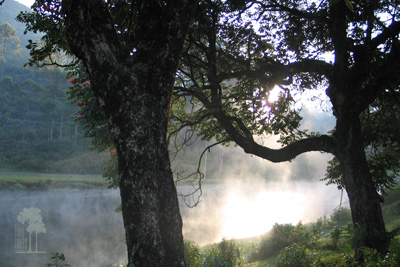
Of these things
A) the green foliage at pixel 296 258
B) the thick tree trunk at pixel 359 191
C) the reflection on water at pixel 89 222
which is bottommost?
the reflection on water at pixel 89 222

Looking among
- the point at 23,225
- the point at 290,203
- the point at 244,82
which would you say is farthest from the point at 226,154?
the point at 244,82

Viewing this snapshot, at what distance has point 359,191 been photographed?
5.86 m

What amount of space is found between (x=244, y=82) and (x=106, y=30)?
535 cm

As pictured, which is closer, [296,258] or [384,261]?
[384,261]

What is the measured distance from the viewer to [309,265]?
302 inches

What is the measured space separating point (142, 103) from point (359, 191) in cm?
464

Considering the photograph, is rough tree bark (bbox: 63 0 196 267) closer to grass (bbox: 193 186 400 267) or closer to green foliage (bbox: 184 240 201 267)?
grass (bbox: 193 186 400 267)

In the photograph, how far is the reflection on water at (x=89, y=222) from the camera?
19.1 meters

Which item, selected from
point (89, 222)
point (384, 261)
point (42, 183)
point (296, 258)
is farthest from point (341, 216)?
point (42, 183)

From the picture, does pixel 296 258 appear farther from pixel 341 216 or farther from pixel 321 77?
pixel 341 216

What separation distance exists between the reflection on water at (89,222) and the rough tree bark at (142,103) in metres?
15.8

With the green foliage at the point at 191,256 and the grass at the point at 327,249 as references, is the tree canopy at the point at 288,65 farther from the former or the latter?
the green foliage at the point at 191,256

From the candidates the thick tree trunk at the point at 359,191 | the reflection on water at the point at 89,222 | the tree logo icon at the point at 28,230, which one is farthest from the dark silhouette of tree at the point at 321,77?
the tree logo icon at the point at 28,230

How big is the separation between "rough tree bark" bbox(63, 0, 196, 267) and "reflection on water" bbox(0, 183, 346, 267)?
1582cm
